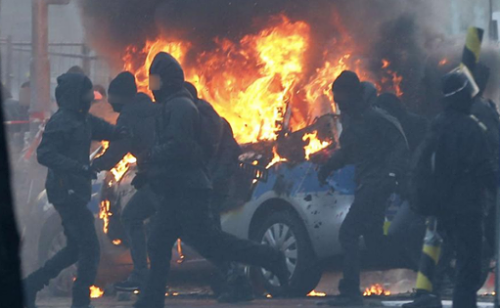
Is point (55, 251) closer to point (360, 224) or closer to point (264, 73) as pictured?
point (264, 73)

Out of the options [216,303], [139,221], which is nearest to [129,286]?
[139,221]

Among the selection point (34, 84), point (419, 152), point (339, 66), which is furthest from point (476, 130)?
point (34, 84)

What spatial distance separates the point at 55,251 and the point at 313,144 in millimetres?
3163

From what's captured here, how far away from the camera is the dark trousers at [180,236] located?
32.9ft

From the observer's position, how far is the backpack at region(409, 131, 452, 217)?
373 inches

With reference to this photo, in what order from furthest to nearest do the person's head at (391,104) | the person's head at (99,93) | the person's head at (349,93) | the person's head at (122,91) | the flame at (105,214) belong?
1. the person's head at (99,93)
2. the flame at (105,214)
3. the person's head at (122,91)
4. the person's head at (391,104)
5. the person's head at (349,93)

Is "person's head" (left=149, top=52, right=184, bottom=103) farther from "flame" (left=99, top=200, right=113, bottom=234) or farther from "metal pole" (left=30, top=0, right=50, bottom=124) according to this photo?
"metal pole" (left=30, top=0, right=50, bottom=124)

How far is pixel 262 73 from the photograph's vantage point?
1528 cm

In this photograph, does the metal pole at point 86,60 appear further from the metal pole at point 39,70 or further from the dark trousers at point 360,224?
the dark trousers at point 360,224

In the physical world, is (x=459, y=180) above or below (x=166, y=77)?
below

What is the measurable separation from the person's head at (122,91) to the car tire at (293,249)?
1710mm

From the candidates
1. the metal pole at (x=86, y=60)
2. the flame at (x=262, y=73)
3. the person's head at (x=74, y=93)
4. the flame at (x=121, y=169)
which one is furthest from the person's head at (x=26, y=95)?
the person's head at (x=74, y=93)

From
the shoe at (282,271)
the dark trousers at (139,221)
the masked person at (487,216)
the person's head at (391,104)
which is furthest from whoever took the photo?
the person's head at (391,104)

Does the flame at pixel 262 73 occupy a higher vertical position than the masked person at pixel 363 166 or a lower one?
higher
